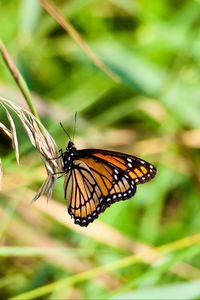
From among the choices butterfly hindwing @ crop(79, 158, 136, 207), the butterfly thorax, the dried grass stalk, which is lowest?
the dried grass stalk

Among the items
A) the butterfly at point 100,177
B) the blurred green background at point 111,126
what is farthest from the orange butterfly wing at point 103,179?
the blurred green background at point 111,126

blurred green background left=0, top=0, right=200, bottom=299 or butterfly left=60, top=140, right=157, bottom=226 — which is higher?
blurred green background left=0, top=0, right=200, bottom=299

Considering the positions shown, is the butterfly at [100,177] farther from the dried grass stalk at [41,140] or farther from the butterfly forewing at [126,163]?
the dried grass stalk at [41,140]

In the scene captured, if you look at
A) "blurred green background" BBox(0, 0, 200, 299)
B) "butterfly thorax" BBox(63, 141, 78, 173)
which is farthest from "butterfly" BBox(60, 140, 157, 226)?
"blurred green background" BBox(0, 0, 200, 299)

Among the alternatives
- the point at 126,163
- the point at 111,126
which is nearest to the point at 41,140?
the point at 126,163

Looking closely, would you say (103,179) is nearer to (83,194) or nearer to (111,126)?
(83,194)

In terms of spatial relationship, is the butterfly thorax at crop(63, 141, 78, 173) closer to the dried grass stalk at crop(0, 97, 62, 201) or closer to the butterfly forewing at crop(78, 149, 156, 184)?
the butterfly forewing at crop(78, 149, 156, 184)

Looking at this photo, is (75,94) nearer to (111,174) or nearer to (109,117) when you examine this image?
(109,117)
